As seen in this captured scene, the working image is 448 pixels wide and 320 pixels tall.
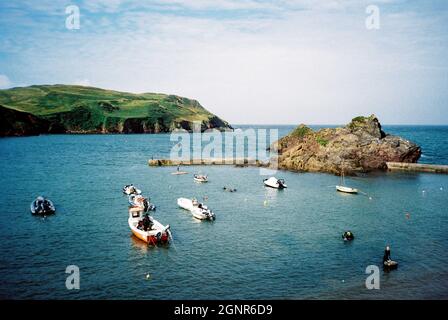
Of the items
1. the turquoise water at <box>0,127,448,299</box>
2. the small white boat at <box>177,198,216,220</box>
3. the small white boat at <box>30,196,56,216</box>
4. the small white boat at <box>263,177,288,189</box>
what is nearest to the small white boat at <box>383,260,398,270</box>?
the turquoise water at <box>0,127,448,299</box>

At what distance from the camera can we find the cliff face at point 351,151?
370 ft

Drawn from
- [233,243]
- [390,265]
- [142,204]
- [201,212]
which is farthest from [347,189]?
[142,204]

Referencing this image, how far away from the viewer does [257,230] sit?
5516cm

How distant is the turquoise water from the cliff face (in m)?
22.1

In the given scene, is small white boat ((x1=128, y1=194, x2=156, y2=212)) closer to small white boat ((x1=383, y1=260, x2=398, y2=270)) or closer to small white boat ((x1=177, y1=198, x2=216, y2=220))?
small white boat ((x1=177, y1=198, x2=216, y2=220))

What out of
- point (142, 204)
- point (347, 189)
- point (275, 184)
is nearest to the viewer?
point (142, 204)

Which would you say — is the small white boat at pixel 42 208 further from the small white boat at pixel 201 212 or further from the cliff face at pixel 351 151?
the cliff face at pixel 351 151

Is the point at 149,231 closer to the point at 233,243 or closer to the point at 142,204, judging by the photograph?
the point at 233,243

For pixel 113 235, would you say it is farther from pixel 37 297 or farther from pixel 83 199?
pixel 83 199

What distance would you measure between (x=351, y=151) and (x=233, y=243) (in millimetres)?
75475

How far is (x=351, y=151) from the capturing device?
11438 cm

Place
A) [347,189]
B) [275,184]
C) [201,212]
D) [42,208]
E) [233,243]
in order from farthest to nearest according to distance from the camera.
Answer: [275,184] → [347,189] → [42,208] → [201,212] → [233,243]
